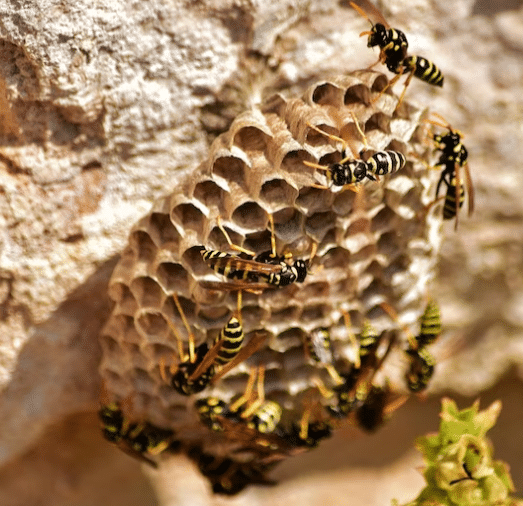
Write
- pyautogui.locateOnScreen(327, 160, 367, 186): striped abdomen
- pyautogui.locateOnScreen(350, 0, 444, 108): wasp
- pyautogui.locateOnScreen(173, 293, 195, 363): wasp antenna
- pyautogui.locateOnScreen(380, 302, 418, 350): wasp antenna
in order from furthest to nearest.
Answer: pyautogui.locateOnScreen(380, 302, 418, 350): wasp antenna → pyautogui.locateOnScreen(173, 293, 195, 363): wasp antenna → pyautogui.locateOnScreen(350, 0, 444, 108): wasp → pyautogui.locateOnScreen(327, 160, 367, 186): striped abdomen

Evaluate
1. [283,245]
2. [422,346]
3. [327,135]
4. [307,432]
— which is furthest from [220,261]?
[422,346]

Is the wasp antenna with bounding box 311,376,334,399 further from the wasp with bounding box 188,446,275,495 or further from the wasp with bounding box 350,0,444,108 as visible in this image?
the wasp with bounding box 350,0,444,108

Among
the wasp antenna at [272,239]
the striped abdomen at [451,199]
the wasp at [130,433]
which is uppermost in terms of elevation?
the striped abdomen at [451,199]

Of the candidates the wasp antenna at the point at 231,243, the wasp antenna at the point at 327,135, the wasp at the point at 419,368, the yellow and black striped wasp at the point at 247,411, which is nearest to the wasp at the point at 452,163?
the wasp antenna at the point at 327,135

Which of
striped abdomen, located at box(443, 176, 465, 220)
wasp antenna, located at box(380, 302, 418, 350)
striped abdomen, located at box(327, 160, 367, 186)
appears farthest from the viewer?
wasp antenna, located at box(380, 302, 418, 350)

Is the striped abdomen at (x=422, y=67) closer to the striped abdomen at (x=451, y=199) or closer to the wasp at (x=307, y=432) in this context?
the striped abdomen at (x=451, y=199)

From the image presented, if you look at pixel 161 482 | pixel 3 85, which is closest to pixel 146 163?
pixel 3 85

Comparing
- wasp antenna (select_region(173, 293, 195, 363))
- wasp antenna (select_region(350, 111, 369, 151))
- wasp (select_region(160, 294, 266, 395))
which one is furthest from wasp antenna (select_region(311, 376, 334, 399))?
wasp antenna (select_region(350, 111, 369, 151))

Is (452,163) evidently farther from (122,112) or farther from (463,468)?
(122,112)
